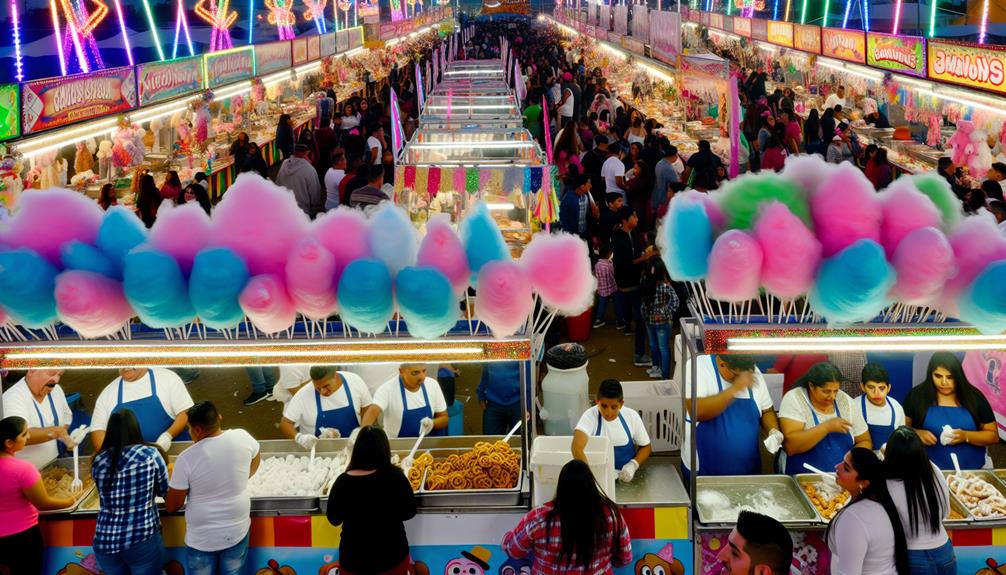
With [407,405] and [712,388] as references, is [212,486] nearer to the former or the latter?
[407,405]

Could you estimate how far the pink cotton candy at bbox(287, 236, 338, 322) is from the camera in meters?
3.43

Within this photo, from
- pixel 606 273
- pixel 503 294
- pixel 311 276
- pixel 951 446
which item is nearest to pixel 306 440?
pixel 311 276

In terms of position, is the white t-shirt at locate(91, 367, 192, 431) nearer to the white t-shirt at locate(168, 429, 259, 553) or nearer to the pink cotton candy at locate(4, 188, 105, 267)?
the white t-shirt at locate(168, 429, 259, 553)

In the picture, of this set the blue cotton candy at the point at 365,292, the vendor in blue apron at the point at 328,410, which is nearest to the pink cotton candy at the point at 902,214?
the blue cotton candy at the point at 365,292

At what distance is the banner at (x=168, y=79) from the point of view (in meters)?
11.1

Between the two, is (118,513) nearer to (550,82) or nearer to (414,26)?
(550,82)

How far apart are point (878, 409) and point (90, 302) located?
400cm

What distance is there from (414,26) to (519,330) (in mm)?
42903

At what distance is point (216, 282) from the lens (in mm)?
3416

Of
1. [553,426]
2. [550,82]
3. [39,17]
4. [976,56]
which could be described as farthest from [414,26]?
[553,426]

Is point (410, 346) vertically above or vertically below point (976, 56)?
below

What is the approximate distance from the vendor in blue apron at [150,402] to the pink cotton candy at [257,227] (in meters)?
1.75

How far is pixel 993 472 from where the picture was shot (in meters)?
4.58

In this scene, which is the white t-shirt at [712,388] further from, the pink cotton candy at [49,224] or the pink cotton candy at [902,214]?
the pink cotton candy at [49,224]
